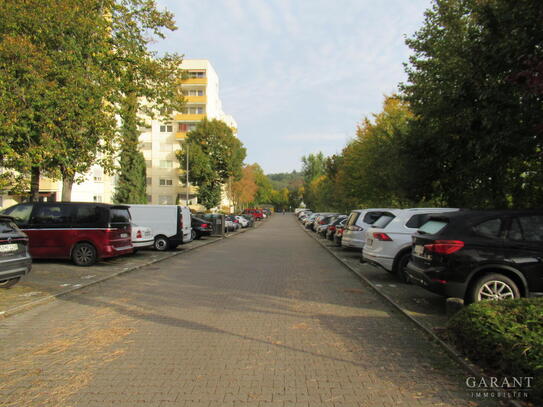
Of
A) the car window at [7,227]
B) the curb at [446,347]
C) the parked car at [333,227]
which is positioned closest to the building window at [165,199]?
the parked car at [333,227]

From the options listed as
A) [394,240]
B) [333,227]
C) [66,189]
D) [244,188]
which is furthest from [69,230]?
[244,188]

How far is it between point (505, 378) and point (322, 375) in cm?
174

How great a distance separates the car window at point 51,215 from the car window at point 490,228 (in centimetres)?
1110

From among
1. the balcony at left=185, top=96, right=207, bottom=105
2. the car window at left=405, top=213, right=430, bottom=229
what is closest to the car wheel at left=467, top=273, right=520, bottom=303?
the car window at left=405, top=213, right=430, bottom=229

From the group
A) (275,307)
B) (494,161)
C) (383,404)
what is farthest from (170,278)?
(494,161)

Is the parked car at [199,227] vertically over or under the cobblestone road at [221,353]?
A: over

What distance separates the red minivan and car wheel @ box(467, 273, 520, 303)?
10080mm

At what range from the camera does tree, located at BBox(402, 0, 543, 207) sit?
9.52m

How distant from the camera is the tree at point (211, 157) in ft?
175

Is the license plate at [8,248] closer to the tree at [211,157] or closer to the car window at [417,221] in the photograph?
the car window at [417,221]

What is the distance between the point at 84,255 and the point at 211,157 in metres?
42.3

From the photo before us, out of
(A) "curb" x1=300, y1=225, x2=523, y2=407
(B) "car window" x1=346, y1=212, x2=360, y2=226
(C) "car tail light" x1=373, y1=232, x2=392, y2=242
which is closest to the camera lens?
(A) "curb" x1=300, y1=225, x2=523, y2=407

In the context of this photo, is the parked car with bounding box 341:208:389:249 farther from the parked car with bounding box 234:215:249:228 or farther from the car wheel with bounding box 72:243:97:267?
the parked car with bounding box 234:215:249:228

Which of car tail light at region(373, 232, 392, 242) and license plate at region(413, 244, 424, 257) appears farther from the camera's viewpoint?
car tail light at region(373, 232, 392, 242)
